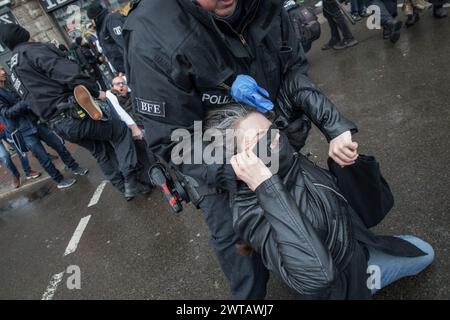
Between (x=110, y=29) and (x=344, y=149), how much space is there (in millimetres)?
3956

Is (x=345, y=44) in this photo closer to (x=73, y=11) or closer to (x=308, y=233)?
(x=308, y=233)

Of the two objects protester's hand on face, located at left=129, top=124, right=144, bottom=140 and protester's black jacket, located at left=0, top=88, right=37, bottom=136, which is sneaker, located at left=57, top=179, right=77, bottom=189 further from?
protester's hand on face, located at left=129, top=124, right=144, bottom=140

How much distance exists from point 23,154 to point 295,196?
4942mm

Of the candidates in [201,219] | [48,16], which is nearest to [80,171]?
[201,219]

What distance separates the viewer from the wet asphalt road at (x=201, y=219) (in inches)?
99.1

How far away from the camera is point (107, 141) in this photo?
4.09 m

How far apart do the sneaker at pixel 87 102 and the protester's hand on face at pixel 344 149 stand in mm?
2649

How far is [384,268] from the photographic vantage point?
1.90 metres

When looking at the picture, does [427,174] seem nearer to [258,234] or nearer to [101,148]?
[258,234]

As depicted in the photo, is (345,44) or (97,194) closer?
(97,194)

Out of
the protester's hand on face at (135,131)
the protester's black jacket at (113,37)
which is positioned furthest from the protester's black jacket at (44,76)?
the protester's black jacket at (113,37)

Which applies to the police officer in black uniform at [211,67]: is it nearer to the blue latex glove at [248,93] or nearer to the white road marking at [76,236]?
the blue latex glove at [248,93]

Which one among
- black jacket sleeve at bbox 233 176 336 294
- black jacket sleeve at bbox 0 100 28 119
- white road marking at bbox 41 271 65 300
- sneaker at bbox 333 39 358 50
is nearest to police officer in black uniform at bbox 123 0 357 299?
black jacket sleeve at bbox 233 176 336 294
